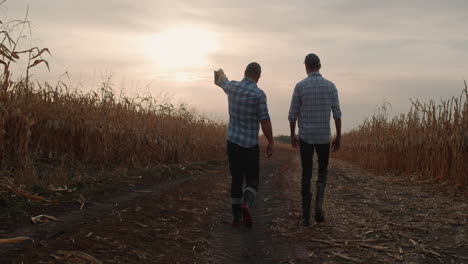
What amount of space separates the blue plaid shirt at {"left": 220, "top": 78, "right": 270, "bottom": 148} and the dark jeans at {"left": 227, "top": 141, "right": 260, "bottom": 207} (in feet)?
0.34

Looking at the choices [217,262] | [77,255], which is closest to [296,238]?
[217,262]

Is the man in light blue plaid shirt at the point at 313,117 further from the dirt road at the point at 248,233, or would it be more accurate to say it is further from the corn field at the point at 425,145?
the corn field at the point at 425,145

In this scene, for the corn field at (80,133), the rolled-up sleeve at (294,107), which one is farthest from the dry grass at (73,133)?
the rolled-up sleeve at (294,107)

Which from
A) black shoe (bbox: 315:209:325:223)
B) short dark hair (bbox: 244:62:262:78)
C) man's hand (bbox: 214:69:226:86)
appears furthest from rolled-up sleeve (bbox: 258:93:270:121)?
black shoe (bbox: 315:209:325:223)

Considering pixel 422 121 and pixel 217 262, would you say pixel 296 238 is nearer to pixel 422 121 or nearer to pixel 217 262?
Answer: pixel 217 262

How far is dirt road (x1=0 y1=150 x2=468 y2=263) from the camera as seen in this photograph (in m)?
4.53

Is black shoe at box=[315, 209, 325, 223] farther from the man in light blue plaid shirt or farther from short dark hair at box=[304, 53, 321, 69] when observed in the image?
short dark hair at box=[304, 53, 321, 69]

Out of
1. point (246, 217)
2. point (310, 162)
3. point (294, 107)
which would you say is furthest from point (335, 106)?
point (246, 217)

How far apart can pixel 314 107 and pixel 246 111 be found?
984mm

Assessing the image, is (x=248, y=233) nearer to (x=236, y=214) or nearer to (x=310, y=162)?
(x=236, y=214)

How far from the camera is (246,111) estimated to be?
6426 mm

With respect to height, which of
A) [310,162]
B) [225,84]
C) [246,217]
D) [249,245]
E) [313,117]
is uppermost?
[225,84]

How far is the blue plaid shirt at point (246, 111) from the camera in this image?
6387mm

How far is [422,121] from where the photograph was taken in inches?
520
